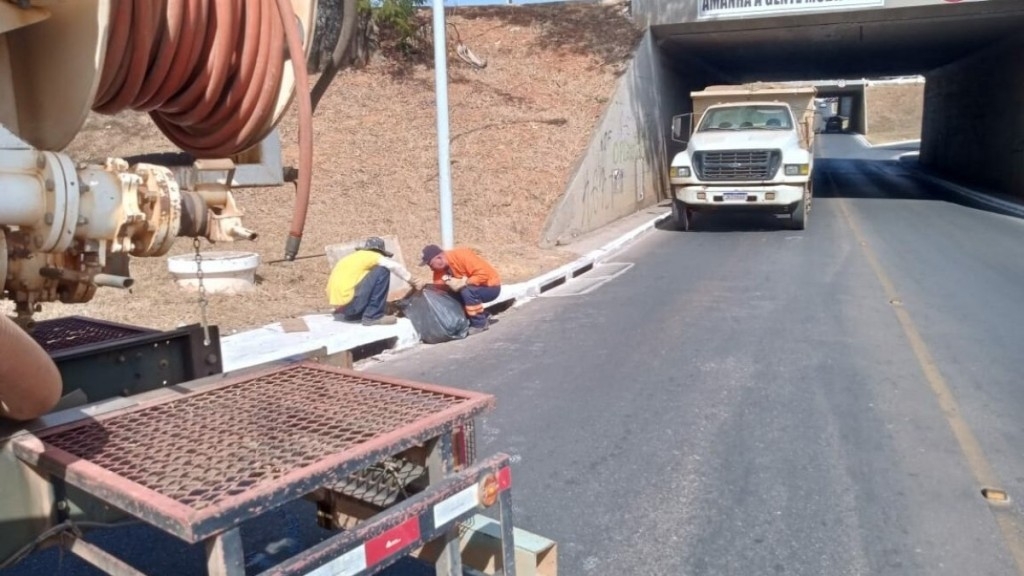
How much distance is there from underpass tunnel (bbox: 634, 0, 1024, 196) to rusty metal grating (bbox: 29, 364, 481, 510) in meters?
19.1

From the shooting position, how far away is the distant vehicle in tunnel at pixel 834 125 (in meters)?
69.6

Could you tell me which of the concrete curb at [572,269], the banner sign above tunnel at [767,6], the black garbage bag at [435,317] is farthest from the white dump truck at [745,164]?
the black garbage bag at [435,317]

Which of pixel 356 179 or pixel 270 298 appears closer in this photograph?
pixel 270 298

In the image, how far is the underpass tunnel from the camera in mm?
19734

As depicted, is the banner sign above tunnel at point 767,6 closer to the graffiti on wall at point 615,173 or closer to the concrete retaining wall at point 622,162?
the concrete retaining wall at point 622,162

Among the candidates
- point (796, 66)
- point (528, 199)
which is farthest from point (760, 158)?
point (796, 66)

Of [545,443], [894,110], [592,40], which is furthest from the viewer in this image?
[894,110]

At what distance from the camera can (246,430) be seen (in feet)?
8.29

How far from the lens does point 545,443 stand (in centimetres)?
512

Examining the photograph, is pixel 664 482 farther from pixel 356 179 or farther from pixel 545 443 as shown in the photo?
pixel 356 179

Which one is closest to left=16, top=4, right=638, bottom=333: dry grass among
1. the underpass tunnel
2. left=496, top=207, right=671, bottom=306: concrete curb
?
left=496, top=207, right=671, bottom=306: concrete curb

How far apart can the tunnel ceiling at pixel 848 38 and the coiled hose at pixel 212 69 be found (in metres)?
18.8

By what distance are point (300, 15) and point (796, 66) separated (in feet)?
98.9

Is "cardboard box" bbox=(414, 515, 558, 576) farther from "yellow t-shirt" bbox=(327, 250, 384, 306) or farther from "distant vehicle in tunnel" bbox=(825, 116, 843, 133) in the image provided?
"distant vehicle in tunnel" bbox=(825, 116, 843, 133)
